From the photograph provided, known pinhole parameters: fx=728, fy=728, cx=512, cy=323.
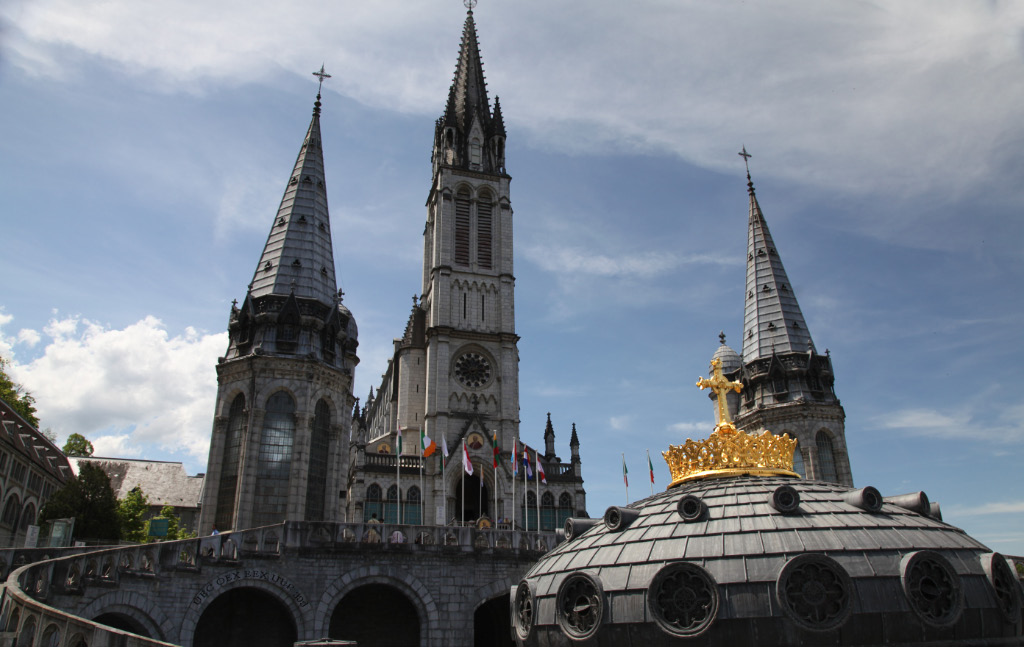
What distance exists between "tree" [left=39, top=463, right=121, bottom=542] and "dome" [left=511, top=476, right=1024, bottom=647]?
24.0 m

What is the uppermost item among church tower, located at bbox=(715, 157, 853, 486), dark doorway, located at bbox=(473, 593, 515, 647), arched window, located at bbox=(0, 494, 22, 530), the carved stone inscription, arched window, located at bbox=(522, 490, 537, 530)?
church tower, located at bbox=(715, 157, 853, 486)

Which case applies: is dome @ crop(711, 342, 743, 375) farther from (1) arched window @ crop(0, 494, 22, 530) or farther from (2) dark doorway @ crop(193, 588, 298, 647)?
(1) arched window @ crop(0, 494, 22, 530)

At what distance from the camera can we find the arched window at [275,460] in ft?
109

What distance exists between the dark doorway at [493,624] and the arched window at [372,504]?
21.6 meters

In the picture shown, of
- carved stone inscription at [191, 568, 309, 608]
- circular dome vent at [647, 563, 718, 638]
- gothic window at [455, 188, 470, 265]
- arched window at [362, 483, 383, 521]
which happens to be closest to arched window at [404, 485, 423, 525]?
arched window at [362, 483, 383, 521]

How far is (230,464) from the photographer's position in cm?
3412

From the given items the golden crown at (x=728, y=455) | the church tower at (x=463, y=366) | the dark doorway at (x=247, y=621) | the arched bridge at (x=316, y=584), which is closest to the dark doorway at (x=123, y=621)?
the arched bridge at (x=316, y=584)

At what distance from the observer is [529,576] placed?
1215 centimetres

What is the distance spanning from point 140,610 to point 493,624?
12700 millimetres

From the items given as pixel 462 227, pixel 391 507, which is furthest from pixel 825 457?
pixel 462 227

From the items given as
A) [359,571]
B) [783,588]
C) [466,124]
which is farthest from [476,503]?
[783,588]

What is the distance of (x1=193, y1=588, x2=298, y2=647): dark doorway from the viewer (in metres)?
25.6

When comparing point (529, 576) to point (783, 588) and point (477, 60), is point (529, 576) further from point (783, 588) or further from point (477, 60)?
point (477, 60)

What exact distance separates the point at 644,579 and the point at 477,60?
2659 inches
